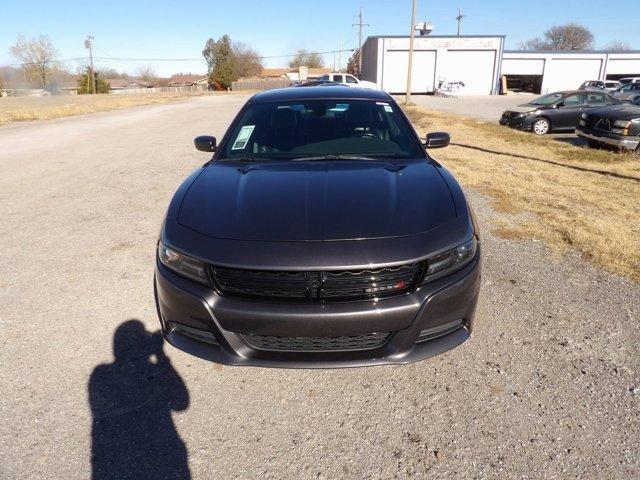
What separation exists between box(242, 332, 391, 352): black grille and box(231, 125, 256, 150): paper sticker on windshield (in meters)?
1.79

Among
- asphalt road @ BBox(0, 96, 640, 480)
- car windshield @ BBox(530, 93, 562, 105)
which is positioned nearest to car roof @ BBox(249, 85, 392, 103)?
asphalt road @ BBox(0, 96, 640, 480)

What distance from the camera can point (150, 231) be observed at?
16.5ft

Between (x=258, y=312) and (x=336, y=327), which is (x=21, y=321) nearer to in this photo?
(x=258, y=312)

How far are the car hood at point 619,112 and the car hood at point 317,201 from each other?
922 centimetres

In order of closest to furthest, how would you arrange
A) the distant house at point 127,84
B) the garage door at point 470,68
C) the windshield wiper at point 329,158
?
the windshield wiper at point 329,158 < the garage door at point 470,68 < the distant house at point 127,84

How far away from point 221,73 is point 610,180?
87.1 meters

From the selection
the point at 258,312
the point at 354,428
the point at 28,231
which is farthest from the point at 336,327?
the point at 28,231

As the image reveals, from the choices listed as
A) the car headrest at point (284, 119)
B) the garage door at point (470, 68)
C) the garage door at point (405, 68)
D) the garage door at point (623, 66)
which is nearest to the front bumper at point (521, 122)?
the car headrest at point (284, 119)

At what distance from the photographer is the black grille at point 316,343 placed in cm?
218

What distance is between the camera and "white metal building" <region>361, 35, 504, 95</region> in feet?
139

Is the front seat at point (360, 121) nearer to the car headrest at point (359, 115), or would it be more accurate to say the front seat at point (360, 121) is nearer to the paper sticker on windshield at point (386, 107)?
the car headrest at point (359, 115)

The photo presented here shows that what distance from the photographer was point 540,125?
14.9 metres

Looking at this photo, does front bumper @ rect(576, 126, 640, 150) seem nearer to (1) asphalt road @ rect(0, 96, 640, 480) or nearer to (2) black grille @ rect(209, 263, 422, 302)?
(1) asphalt road @ rect(0, 96, 640, 480)

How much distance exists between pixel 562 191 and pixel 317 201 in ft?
17.9
